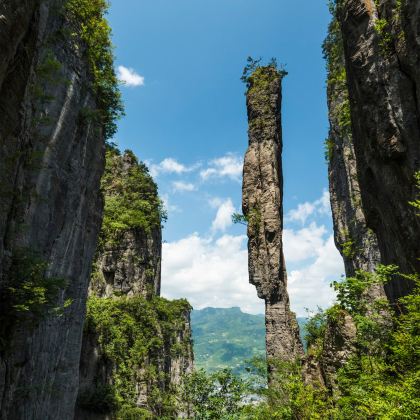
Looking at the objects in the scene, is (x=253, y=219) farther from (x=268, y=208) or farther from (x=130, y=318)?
(x=130, y=318)

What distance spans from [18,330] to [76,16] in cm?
1734

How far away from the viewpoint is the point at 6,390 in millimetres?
11719

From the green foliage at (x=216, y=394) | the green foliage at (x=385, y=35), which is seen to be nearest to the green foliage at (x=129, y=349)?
the green foliage at (x=216, y=394)

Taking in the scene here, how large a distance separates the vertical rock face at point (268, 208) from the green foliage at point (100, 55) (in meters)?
18.1

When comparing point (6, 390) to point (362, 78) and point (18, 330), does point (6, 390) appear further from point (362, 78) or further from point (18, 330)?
point (362, 78)

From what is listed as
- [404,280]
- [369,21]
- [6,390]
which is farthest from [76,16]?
[404,280]

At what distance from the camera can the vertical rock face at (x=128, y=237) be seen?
41.5m

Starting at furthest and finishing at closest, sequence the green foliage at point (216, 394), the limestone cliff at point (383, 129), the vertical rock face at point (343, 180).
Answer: the green foliage at point (216, 394) → the vertical rock face at point (343, 180) → the limestone cliff at point (383, 129)

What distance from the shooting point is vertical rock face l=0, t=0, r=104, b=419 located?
11.1 m

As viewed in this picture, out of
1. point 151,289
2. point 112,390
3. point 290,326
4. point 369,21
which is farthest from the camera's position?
point 151,289

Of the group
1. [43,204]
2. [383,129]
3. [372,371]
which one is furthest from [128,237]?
[372,371]

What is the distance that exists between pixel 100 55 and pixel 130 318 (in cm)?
2541

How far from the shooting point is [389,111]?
1395 cm

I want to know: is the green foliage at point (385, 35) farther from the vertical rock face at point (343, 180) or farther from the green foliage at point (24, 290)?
the green foliage at point (24, 290)
